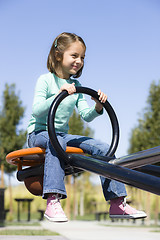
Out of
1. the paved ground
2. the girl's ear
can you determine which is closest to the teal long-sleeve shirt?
the girl's ear

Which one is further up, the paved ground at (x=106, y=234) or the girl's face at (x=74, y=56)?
the girl's face at (x=74, y=56)

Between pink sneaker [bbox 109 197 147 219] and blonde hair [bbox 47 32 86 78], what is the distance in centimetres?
90

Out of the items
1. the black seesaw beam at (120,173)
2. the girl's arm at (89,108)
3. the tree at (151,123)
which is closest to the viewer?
the black seesaw beam at (120,173)

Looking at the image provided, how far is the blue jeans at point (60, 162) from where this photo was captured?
181 cm

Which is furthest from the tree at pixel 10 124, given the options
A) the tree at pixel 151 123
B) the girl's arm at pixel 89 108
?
the girl's arm at pixel 89 108

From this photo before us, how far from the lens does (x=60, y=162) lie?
1.84 meters

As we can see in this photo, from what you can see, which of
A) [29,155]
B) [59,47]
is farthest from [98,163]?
[59,47]

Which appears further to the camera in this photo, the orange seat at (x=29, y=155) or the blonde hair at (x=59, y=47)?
the blonde hair at (x=59, y=47)

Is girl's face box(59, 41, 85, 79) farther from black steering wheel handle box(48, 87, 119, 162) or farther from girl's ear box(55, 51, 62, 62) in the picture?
black steering wheel handle box(48, 87, 119, 162)

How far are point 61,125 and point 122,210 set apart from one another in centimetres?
62

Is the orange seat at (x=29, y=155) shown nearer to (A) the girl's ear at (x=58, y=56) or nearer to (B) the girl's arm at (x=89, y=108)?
(B) the girl's arm at (x=89, y=108)

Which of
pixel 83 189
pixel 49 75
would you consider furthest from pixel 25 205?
pixel 49 75

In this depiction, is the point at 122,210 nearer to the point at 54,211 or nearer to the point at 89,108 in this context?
the point at 54,211

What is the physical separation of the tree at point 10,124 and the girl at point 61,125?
959 centimetres
